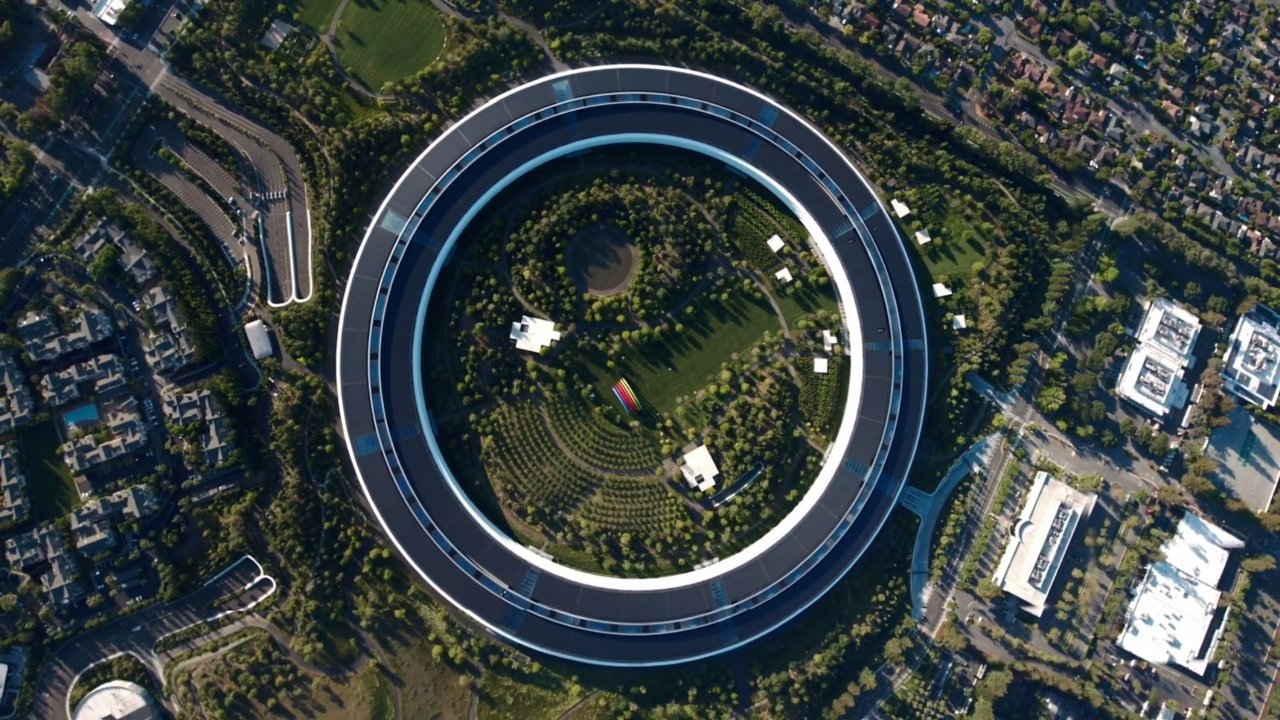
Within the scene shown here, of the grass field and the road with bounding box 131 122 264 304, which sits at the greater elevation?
the grass field

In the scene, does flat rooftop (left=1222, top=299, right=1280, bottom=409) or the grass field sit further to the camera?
flat rooftop (left=1222, top=299, right=1280, bottom=409)

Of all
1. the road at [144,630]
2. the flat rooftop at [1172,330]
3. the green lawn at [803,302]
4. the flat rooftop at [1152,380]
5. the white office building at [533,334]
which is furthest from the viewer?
the flat rooftop at [1172,330]

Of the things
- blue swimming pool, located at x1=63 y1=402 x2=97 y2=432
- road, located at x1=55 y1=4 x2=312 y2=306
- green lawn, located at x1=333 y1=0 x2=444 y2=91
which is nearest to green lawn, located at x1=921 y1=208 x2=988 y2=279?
green lawn, located at x1=333 y1=0 x2=444 y2=91

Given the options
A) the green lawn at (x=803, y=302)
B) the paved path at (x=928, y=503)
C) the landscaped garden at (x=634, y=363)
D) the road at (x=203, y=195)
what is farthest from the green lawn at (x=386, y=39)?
the paved path at (x=928, y=503)

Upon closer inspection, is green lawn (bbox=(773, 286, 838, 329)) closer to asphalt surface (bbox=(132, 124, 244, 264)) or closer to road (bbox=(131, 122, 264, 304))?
road (bbox=(131, 122, 264, 304))

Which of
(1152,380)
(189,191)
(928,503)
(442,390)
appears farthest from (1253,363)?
(189,191)

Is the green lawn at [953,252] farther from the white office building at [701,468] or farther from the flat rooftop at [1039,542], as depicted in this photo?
the white office building at [701,468]

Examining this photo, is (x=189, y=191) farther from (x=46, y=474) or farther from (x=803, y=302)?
(x=803, y=302)
